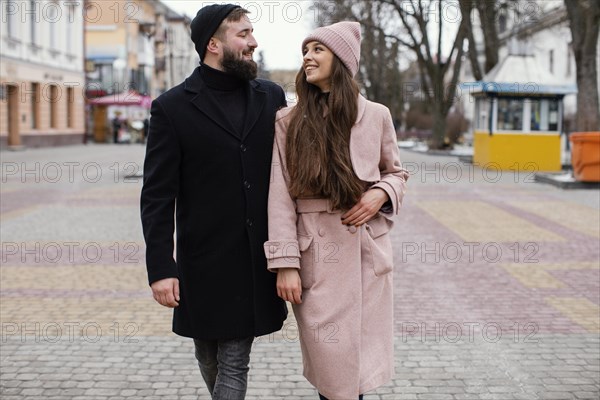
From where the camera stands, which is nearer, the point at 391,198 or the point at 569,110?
the point at 391,198

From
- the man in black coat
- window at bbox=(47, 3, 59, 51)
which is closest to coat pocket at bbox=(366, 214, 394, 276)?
the man in black coat

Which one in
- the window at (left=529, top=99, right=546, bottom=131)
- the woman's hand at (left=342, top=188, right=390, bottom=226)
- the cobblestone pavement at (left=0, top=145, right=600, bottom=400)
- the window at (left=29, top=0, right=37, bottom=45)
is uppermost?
the window at (left=29, top=0, right=37, bottom=45)

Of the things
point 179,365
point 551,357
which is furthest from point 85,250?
point 551,357

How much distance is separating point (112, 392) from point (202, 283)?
1.66 meters

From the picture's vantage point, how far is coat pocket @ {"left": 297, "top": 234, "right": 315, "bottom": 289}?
9.83 feet

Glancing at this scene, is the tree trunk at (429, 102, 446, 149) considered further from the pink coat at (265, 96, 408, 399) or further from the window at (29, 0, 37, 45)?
the pink coat at (265, 96, 408, 399)

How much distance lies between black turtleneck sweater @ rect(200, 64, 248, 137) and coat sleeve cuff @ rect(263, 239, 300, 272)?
0.48 meters

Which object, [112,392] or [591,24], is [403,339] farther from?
[591,24]

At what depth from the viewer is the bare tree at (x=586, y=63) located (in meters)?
19.2

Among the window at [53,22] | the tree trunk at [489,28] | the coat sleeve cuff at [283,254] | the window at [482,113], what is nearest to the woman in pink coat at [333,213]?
the coat sleeve cuff at [283,254]

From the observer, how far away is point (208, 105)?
312 centimetres

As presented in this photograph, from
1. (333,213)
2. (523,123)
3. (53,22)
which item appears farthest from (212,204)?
(53,22)

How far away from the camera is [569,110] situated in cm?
5341

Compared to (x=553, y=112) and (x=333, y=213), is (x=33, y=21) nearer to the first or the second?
(x=553, y=112)
